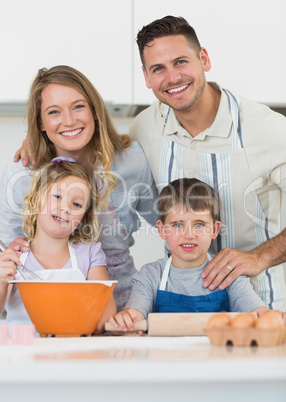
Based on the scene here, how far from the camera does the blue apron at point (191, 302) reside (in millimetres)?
1323

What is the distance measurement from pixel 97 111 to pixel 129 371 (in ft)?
3.37

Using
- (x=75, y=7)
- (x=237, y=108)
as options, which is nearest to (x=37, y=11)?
(x=75, y=7)

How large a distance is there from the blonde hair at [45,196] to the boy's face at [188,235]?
7.9 inches

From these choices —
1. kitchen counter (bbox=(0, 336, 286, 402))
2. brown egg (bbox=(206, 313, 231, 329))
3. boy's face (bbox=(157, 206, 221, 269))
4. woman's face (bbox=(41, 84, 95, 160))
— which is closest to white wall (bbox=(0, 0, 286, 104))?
woman's face (bbox=(41, 84, 95, 160))

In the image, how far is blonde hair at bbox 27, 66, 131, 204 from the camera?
1.53m

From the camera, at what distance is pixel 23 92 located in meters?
1.98

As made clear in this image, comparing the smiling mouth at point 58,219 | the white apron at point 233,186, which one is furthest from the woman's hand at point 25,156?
the white apron at point 233,186

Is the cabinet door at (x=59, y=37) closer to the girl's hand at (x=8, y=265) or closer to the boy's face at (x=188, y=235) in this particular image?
the boy's face at (x=188, y=235)

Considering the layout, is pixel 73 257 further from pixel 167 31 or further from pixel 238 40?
pixel 238 40

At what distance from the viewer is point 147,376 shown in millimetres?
621

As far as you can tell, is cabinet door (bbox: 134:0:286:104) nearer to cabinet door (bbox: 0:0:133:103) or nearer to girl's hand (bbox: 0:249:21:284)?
cabinet door (bbox: 0:0:133:103)

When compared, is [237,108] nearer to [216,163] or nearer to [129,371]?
[216,163]

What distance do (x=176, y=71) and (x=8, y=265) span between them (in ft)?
2.42

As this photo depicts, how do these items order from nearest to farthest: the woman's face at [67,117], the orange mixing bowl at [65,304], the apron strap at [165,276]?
the orange mixing bowl at [65,304], the apron strap at [165,276], the woman's face at [67,117]
